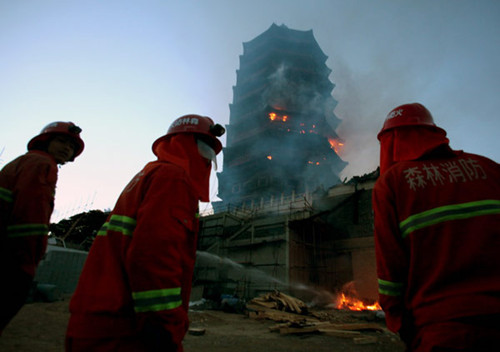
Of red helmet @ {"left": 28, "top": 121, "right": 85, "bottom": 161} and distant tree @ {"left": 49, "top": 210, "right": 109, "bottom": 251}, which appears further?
Result: distant tree @ {"left": 49, "top": 210, "right": 109, "bottom": 251}

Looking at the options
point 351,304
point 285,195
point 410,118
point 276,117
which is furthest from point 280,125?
point 410,118

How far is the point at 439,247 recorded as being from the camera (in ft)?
5.20

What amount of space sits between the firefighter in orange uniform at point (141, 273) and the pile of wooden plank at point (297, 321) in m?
6.81

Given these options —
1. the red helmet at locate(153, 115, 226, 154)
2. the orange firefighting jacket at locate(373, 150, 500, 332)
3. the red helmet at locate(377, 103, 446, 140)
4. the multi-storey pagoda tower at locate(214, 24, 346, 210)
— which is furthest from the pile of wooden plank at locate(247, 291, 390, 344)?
the multi-storey pagoda tower at locate(214, 24, 346, 210)

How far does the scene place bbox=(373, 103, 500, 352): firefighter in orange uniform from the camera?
4.45ft

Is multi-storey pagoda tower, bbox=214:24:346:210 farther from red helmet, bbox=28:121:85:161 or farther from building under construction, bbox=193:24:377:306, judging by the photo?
red helmet, bbox=28:121:85:161

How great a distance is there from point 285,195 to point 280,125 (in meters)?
11.1

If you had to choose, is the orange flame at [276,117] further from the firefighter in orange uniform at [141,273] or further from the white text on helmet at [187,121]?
the firefighter in orange uniform at [141,273]

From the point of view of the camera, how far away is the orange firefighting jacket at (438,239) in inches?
56.3

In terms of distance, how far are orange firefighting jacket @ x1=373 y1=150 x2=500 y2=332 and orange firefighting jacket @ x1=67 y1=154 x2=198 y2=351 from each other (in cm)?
138

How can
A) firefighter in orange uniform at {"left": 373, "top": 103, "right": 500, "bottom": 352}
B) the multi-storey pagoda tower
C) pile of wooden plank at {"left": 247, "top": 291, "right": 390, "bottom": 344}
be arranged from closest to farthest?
firefighter in orange uniform at {"left": 373, "top": 103, "right": 500, "bottom": 352} → pile of wooden plank at {"left": 247, "top": 291, "right": 390, "bottom": 344} → the multi-storey pagoda tower

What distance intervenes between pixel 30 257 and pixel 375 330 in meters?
8.81

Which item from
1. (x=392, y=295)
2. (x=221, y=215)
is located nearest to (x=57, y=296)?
(x=221, y=215)

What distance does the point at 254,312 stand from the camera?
10.8 m
